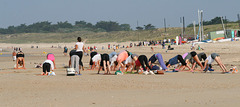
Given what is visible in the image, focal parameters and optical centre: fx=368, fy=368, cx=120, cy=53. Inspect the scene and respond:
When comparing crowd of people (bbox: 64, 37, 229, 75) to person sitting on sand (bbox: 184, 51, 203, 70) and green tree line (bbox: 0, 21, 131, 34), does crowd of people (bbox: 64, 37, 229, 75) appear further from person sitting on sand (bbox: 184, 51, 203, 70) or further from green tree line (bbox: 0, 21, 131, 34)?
green tree line (bbox: 0, 21, 131, 34)

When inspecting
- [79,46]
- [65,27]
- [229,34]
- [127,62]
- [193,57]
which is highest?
[65,27]

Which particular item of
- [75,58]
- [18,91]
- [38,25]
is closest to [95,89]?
[18,91]

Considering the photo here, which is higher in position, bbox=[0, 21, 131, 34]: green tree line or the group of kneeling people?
bbox=[0, 21, 131, 34]: green tree line

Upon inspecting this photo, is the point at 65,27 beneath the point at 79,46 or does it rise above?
above

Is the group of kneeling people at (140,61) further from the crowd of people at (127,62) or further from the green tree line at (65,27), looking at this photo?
the green tree line at (65,27)

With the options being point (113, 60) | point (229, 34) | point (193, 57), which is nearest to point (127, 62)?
point (113, 60)

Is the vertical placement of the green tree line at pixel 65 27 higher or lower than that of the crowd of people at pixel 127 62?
higher

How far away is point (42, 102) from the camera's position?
6.80 m

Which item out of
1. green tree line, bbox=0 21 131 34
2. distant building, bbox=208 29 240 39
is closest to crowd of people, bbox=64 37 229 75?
distant building, bbox=208 29 240 39

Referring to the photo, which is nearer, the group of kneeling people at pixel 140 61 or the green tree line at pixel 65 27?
the group of kneeling people at pixel 140 61

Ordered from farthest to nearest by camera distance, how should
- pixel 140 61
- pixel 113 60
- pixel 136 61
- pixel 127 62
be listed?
1. pixel 113 60
2. pixel 127 62
3. pixel 136 61
4. pixel 140 61

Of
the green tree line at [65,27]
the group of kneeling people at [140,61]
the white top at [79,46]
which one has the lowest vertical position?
the group of kneeling people at [140,61]

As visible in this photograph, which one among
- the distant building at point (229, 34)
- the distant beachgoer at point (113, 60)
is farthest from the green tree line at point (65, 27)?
the distant beachgoer at point (113, 60)

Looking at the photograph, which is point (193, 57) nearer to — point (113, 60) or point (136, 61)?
point (136, 61)
